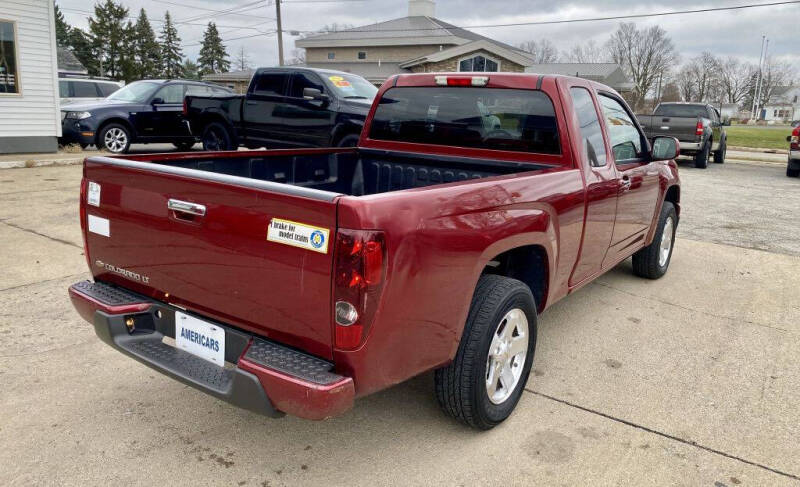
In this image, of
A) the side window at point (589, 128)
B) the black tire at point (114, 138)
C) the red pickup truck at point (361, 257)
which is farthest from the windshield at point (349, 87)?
the side window at point (589, 128)

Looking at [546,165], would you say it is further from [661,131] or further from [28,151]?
[661,131]

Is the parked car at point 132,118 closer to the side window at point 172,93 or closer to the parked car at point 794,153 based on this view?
the side window at point 172,93

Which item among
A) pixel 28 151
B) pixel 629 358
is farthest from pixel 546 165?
pixel 28 151

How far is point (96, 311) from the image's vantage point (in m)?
2.88

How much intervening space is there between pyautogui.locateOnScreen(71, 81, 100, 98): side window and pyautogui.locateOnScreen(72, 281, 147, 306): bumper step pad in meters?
16.5

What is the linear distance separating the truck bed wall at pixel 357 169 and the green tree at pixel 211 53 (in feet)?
261

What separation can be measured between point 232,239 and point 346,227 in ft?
1.83

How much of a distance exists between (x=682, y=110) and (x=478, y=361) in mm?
18546

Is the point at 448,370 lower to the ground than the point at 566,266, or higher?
lower

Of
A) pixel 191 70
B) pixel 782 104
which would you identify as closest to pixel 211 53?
pixel 191 70

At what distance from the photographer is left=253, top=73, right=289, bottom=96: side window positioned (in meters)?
11.1

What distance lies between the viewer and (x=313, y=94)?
10094mm

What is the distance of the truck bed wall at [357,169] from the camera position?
390cm

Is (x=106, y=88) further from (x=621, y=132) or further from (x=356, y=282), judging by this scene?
(x=356, y=282)
